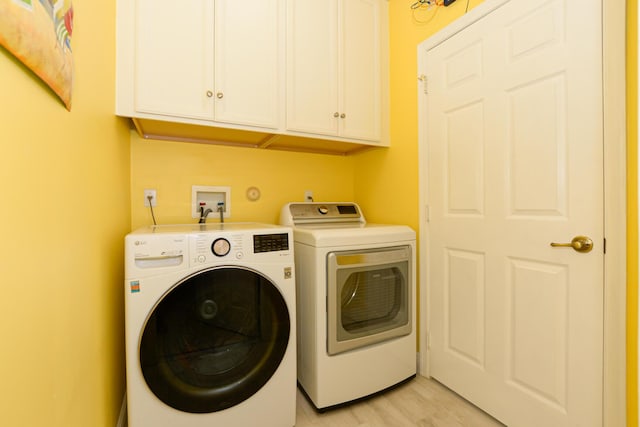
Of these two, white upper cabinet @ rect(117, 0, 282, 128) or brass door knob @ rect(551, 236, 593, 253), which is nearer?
brass door knob @ rect(551, 236, 593, 253)

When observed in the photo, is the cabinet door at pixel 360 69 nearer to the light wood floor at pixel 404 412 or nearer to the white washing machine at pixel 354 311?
the white washing machine at pixel 354 311

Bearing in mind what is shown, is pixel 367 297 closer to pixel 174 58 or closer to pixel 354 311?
pixel 354 311

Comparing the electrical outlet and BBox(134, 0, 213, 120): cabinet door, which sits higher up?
BBox(134, 0, 213, 120): cabinet door

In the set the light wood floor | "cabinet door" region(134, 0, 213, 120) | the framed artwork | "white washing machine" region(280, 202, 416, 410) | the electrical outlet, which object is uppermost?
"cabinet door" region(134, 0, 213, 120)

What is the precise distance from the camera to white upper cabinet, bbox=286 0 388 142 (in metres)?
1.75

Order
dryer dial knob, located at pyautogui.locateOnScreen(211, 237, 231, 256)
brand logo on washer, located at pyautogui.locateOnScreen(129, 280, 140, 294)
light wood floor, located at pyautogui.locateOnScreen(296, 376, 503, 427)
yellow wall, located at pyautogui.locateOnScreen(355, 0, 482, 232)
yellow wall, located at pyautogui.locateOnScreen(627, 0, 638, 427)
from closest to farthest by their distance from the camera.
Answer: yellow wall, located at pyautogui.locateOnScreen(627, 0, 638, 427), brand logo on washer, located at pyautogui.locateOnScreen(129, 280, 140, 294), dryer dial knob, located at pyautogui.locateOnScreen(211, 237, 231, 256), light wood floor, located at pyautogui.locateOnScreen(296, 376, 503, 427), yellow wall, located at pyautogui.locateOnScreen(355, 0, 482, 232)

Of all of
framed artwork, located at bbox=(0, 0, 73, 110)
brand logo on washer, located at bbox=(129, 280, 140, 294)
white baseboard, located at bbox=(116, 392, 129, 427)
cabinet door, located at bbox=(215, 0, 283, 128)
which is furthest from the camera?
cabinet door, located at bbox=(215, 0, 283, 128)

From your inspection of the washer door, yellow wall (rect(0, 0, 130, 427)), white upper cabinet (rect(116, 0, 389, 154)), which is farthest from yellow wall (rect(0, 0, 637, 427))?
the washer door

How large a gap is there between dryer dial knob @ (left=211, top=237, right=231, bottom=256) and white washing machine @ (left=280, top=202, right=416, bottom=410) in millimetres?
438

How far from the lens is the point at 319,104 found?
1.81m

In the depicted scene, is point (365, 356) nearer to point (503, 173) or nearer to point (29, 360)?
point (503, 173)

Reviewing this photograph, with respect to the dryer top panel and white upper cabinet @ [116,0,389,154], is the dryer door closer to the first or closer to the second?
the dryer top panel

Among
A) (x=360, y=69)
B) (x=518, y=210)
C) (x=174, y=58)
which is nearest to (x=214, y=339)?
(x=174, y=58)

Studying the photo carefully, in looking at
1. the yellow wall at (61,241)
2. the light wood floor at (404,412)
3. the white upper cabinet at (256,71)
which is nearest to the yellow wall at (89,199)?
the yellow wall at (61,241)
